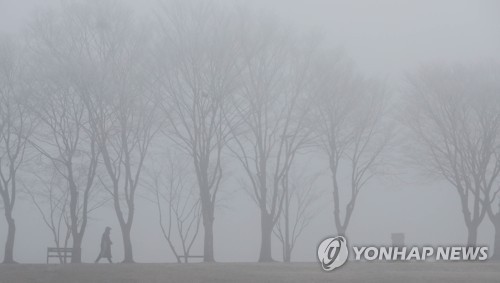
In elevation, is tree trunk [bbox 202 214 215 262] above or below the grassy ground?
above

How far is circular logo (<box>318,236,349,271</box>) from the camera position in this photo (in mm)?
27547

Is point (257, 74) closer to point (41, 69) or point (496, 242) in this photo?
point (41, 69)

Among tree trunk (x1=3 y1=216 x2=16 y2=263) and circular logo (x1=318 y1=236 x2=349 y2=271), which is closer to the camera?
circular logo (x1=318 y1=236 x2=349 y2=271)

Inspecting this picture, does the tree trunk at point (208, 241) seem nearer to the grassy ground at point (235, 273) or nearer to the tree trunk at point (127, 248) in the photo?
the tree trunk at point (127, 248)

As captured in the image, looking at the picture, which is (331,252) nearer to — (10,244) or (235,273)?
(235,273)

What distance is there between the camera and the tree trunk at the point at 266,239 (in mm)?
35031

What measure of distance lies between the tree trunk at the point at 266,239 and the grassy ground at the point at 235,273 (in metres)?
5.35

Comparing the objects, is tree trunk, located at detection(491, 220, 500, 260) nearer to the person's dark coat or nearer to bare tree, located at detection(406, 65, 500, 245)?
bare tree, located at detection(406, 65, 500, 245)

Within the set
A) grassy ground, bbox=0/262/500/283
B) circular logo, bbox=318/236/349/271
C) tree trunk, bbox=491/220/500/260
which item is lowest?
grassy ground, bbox=0/262/500/283

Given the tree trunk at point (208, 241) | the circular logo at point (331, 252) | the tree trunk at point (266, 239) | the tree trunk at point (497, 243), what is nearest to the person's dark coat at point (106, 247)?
the tree trunk at point (208, 241)

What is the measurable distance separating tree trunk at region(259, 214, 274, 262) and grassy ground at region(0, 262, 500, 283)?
5349 millimetres

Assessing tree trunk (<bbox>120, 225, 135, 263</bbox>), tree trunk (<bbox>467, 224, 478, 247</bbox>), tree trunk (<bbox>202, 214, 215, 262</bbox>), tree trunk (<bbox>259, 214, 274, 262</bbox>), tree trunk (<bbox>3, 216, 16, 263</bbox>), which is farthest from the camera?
tree trunk (<bbox>467, 224, 478, 247</bbox>)

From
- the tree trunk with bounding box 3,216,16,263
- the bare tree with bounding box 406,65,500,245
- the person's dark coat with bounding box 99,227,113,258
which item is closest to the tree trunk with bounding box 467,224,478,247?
the bare tree with bounding box 406,65,500,245

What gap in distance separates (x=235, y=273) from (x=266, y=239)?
29.3 ft
